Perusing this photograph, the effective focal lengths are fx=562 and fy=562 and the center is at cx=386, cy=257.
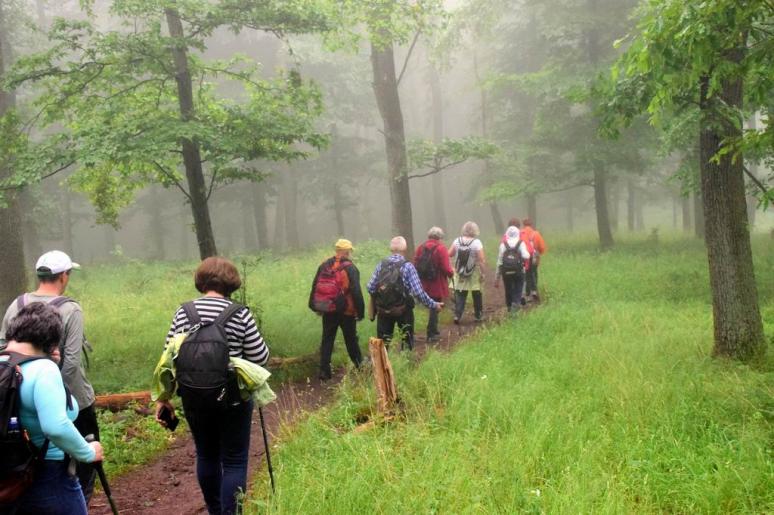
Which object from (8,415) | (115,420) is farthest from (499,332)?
(8,415)

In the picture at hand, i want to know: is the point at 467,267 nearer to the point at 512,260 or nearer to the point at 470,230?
the point at 470,230

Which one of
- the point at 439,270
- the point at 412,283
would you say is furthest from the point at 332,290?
the point at 439,270

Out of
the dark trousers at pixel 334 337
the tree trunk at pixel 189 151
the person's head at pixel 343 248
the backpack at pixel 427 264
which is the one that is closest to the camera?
the person's head at pixel 343 248

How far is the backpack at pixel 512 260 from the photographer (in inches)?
406

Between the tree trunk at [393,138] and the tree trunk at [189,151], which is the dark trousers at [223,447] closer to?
the tree trunk at [189,151]

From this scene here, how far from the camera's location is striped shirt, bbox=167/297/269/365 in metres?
3.59

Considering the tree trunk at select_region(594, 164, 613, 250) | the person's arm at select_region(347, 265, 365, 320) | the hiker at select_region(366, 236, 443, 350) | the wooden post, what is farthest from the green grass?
the tree trunk at select_region(594, 164, 613, 250)

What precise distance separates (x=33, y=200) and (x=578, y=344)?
22.0 meters

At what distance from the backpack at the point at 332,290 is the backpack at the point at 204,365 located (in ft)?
12.2

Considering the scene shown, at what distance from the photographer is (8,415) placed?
258 centimetres

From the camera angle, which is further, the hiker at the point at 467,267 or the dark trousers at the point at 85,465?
the hiker at the point at 467,267

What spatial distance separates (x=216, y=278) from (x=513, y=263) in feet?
24.4

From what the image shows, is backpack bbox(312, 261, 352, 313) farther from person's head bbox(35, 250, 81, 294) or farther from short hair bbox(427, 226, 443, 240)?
person's head bbox(35, 250, 81, 294)

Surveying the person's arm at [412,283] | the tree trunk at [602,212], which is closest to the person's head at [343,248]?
the person's arm at [412,283]
